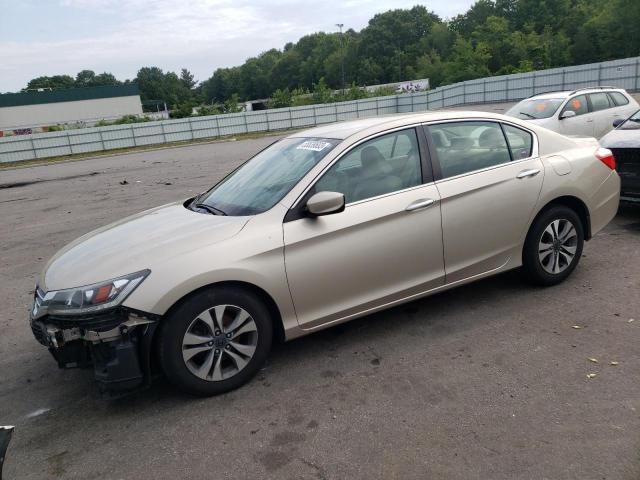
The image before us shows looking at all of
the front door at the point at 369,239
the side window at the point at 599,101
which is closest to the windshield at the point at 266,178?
the front door at the point at 369,239

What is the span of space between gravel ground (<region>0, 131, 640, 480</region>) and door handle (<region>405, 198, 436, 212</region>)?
980mm

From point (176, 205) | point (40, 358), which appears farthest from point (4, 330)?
point (176, 205)

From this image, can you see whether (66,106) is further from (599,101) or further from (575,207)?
(575,207)

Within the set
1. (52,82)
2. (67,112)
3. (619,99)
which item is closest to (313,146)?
(619,99)

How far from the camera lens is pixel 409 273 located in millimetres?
3953

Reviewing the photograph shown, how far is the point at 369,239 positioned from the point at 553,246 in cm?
190

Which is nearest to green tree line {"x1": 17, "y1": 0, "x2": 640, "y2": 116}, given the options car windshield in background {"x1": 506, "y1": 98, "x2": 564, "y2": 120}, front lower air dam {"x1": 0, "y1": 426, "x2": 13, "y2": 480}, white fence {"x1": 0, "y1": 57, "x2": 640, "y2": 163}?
white fence {"x1": 0, "y1": 57, "x2": 640, "y2": 163}

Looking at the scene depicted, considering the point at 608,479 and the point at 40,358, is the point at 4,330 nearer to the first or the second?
the point at 40,358

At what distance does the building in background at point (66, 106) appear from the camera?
73125 millimetres

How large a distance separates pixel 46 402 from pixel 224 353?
4.25 ft

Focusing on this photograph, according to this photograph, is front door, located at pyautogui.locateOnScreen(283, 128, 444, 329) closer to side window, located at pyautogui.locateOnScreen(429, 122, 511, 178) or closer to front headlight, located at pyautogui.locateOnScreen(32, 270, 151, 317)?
side window, located at pyautogui.locateOnScreen(429, 122, 511, 178)

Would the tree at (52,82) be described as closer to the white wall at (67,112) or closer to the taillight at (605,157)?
the white wall at (67,112)

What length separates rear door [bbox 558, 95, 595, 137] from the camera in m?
10.6

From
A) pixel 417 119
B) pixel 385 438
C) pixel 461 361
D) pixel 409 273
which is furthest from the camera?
pixel 417 119
